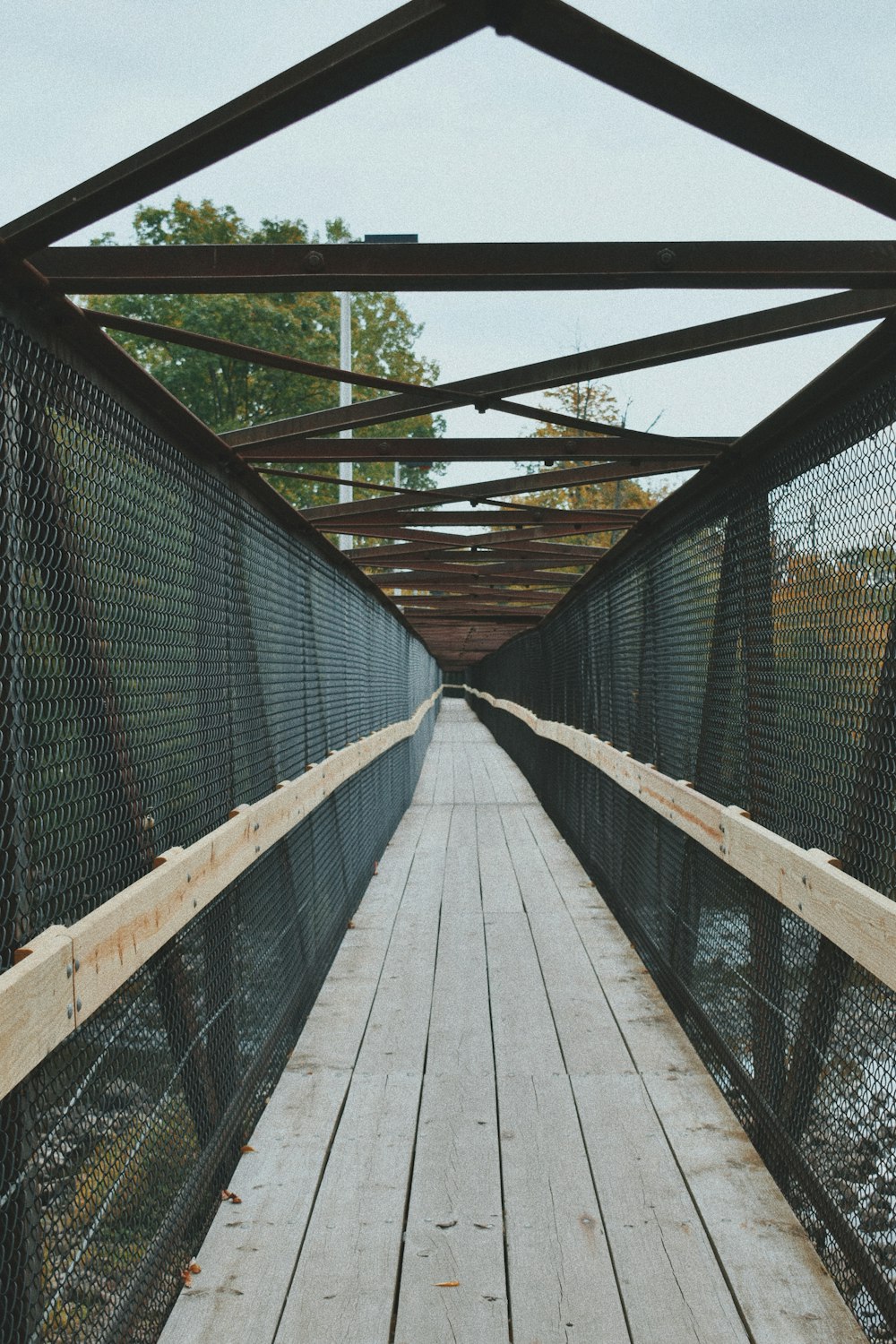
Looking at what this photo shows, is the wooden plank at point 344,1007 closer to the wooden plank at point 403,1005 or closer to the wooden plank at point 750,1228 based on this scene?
the wooden plank at point 403,1005

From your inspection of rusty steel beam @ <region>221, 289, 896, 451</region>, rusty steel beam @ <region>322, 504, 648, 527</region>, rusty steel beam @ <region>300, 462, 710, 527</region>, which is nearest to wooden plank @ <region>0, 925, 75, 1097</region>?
rusty steel beam @ <region>221, 289, 896, 451</region>

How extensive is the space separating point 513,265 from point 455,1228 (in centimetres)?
232

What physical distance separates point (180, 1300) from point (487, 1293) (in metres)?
0.69

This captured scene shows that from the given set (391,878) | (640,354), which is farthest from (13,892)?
(391,878)

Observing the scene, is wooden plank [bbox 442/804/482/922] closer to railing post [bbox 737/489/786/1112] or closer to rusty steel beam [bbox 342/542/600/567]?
rusty steel beam [bbox 342/542/600/567]

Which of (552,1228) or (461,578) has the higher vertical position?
(461,578)

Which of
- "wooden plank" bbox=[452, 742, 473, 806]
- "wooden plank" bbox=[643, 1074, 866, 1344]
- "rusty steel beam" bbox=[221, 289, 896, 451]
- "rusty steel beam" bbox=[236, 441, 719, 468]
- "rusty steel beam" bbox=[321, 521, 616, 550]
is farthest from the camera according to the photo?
"wooden plank" bbox=[452, 742, 473, 806]

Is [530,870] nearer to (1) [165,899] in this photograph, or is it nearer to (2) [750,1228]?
(2) [750,1228]

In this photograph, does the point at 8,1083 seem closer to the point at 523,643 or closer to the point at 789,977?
the point at 789,977

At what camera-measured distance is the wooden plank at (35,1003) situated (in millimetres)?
1668

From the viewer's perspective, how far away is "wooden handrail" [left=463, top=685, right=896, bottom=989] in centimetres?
226

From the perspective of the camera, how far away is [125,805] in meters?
2.62

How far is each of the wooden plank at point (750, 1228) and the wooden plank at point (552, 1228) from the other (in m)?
0.27

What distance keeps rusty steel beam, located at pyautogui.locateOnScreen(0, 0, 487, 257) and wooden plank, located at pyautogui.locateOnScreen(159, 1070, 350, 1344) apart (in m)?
2.21
